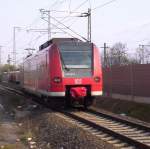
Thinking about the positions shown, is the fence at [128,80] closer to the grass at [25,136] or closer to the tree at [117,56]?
the grass at [25,136]

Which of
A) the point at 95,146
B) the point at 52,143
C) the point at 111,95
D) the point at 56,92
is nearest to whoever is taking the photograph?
the point at 95,146

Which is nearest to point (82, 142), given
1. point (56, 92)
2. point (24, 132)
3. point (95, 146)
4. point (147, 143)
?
point (95, 146)

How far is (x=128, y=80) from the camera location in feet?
81.7

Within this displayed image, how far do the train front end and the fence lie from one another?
317cm

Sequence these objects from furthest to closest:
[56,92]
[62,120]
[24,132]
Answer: [56,92], [62,120], [24,132]

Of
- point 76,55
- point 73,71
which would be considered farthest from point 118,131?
point 76,55

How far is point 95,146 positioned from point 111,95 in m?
16.7

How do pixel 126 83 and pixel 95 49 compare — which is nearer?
pixel 95 49

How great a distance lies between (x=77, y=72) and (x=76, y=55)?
30.3 inches

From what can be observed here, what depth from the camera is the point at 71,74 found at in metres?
19.9

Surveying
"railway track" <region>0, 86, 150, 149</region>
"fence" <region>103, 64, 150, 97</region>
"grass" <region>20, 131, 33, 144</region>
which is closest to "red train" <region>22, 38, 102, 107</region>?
"railway track" <region>0, 86, 150, 149</region>

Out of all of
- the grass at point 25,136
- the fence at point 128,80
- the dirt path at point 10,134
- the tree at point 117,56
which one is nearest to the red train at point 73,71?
the dirt path at point 10,134

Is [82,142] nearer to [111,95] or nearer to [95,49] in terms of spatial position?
[95,49]

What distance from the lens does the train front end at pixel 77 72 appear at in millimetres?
19766
